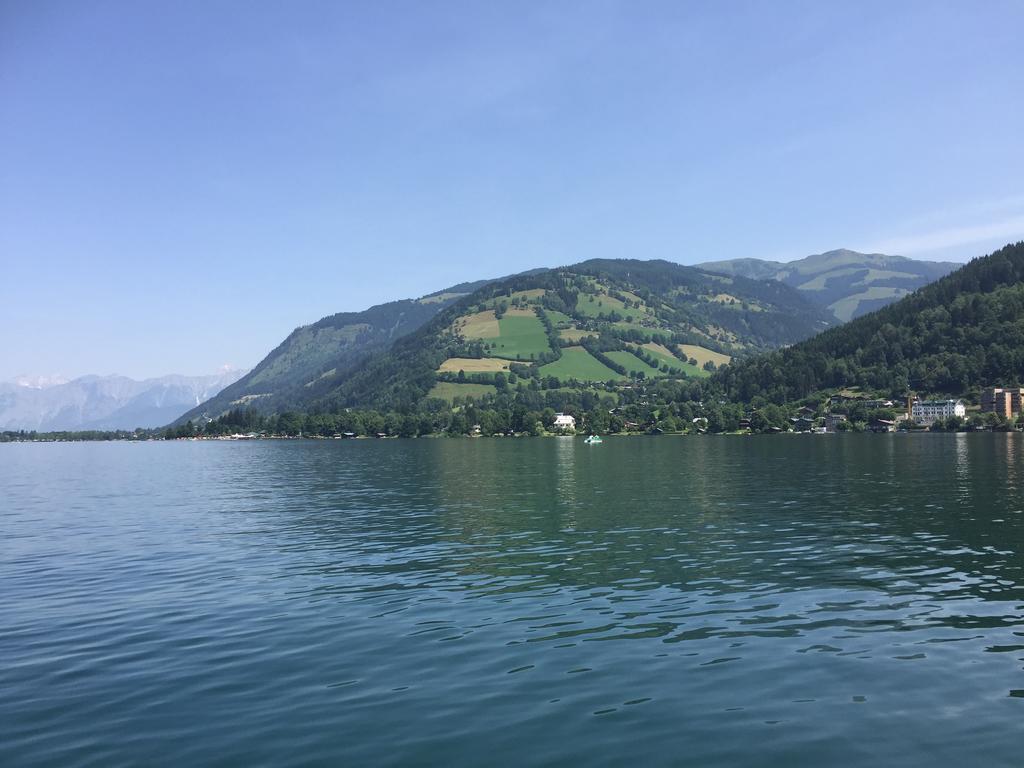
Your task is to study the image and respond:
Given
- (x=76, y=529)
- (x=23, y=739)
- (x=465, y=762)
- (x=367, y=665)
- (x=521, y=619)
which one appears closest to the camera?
(x=465, y=762)

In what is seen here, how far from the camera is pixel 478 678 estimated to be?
2133 cm

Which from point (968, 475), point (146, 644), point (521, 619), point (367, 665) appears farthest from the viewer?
point (968, 475)

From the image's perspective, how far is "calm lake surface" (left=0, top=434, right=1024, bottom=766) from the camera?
681 inches

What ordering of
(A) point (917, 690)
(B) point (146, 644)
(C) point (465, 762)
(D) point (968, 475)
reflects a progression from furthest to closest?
(D) point (968, 475)
(B) point (146, 644)
(A) point (917, 690)
(C) point (465, 762)

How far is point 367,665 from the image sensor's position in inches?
899

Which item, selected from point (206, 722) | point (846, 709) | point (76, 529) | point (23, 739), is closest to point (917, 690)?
point (846, 709)

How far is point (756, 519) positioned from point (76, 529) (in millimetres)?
52553

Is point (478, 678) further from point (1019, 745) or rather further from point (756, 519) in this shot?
point (756, 519)

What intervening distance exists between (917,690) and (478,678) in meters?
12.0

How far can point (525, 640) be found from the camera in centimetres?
2498

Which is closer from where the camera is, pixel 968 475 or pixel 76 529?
pixel 76 529

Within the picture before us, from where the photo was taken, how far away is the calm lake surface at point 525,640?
17.3 metres

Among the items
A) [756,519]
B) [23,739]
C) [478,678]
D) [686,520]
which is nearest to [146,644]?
[23,739]

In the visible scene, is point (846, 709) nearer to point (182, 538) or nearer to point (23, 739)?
point (23, 739)
